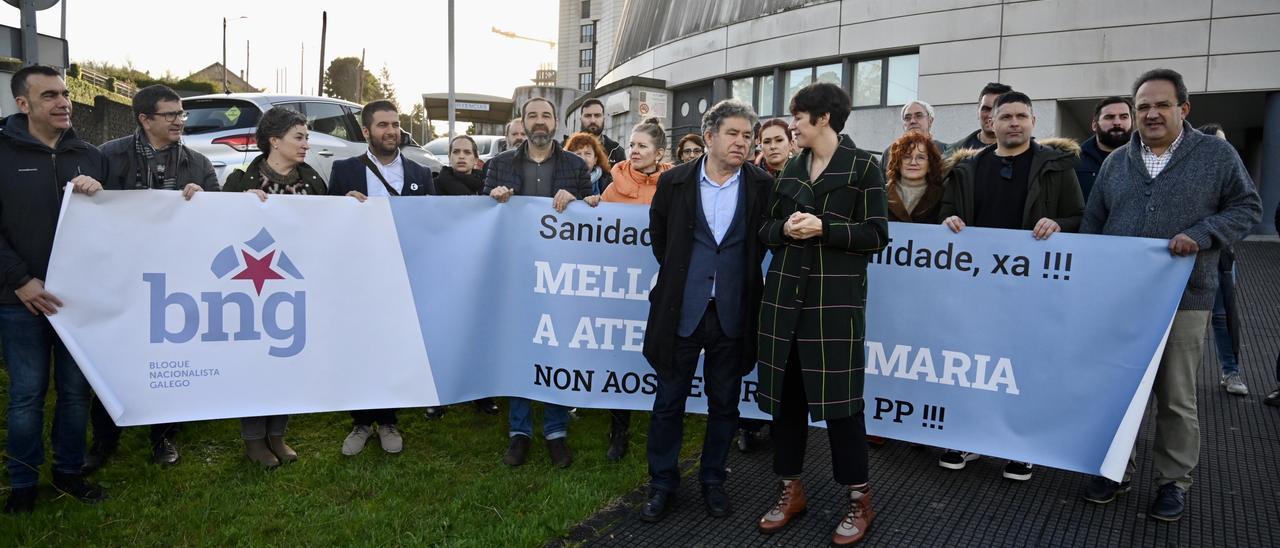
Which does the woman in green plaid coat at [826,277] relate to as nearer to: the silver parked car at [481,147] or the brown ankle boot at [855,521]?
the brown ankle boot at [855,521]

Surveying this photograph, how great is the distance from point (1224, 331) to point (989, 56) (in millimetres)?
15631

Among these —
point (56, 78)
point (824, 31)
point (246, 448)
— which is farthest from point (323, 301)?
point (824, 31)

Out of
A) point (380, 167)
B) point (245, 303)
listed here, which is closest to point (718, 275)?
point (380, 167)

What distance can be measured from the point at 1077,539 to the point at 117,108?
107 ft

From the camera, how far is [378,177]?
4.85m

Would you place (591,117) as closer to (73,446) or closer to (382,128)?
(382,128)

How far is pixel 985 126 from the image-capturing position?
18.2 feet

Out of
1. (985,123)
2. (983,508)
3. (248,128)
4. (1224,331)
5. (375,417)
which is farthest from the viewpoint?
(248,128)

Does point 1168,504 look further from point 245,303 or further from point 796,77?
point 796,77

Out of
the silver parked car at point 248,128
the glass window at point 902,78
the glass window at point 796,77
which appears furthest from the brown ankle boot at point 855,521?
the glass window at point 796,77

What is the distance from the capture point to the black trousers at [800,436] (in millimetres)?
3543

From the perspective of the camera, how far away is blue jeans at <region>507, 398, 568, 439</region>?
463 centimetres

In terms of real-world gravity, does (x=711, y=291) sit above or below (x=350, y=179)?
below

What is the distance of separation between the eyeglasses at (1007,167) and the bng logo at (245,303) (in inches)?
148
